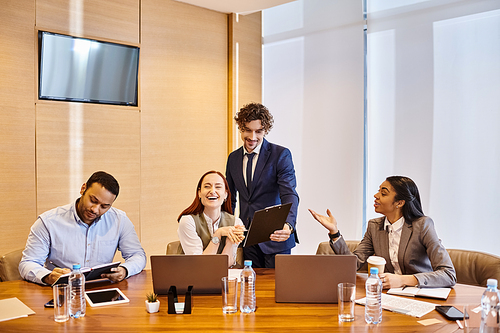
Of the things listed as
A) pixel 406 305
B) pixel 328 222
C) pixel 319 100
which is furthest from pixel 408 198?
pixel 319 100

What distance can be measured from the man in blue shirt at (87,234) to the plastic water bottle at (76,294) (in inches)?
19.6

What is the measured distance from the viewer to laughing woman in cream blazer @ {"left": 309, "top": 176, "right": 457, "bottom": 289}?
264 cm

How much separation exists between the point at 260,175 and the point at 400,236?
42.8 inches

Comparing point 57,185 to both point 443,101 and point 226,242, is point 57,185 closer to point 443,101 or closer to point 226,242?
point 226,242

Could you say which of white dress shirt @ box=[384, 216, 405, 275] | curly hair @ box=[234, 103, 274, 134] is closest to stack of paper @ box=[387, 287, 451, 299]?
white dress shirt @ box=[384, 216, 405, 275]

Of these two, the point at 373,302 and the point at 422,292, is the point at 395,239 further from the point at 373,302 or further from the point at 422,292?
the point at 373,302

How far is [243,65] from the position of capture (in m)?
5.26

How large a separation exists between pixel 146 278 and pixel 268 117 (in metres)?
1.46

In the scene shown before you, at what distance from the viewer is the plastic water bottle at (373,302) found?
1.92 meters

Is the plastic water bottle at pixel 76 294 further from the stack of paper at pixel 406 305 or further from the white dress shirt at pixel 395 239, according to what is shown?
the white dress shirt at pixel 395 239

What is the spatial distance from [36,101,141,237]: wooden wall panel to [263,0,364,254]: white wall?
1.73m

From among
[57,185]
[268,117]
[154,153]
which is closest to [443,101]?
[268,117]

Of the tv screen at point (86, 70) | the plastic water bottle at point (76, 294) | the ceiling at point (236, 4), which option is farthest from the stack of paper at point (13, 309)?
the ceiling at point (236, 4)

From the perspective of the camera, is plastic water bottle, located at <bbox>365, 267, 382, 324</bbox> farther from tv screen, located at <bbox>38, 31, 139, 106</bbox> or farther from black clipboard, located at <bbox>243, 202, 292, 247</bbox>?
tv screen, located at <bbox>38, 31, 139, 106</bbox>
